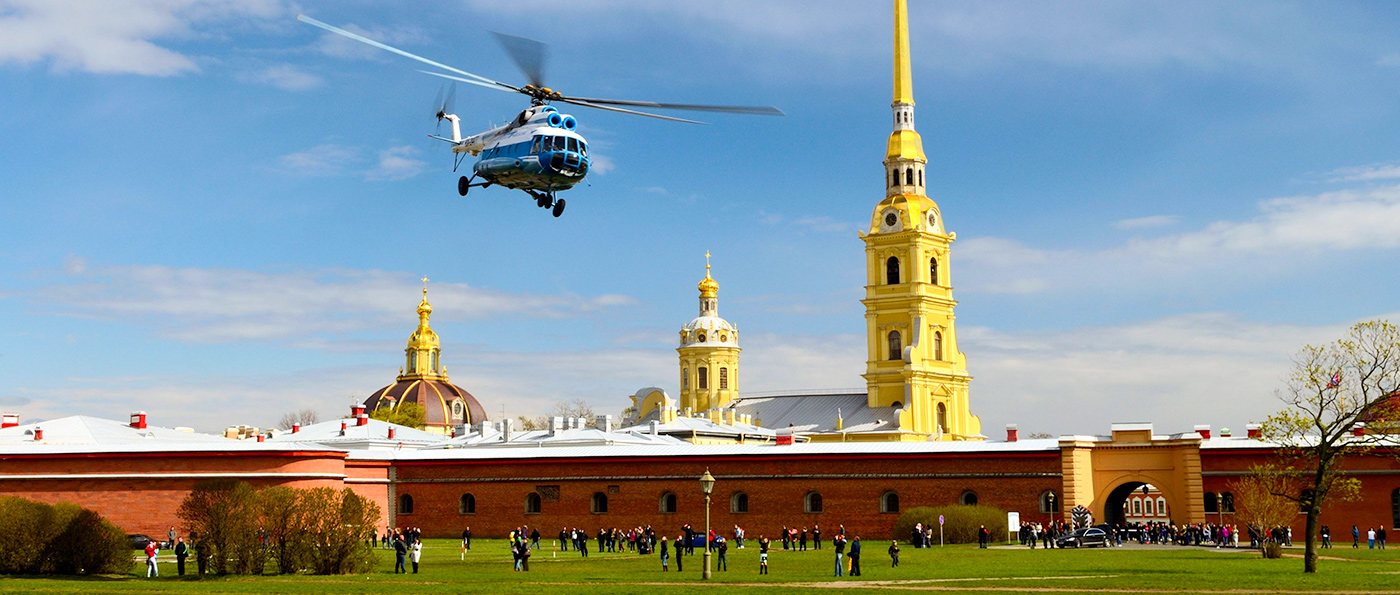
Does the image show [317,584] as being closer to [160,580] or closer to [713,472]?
[160,580]

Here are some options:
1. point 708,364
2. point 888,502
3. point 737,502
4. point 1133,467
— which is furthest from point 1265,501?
point 708,364

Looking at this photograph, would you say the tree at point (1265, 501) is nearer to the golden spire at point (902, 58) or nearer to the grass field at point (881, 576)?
the grass field at point (881, 576)

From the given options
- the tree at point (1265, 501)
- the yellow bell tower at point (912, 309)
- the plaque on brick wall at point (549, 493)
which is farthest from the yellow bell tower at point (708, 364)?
the tree at point (1265, 501)

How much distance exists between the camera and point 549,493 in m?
55.8

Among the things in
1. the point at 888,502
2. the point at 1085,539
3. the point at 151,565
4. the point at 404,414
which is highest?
the point at 404,414

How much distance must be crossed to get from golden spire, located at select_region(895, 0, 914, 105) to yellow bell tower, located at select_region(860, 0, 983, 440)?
246mm

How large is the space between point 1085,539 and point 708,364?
211 ft

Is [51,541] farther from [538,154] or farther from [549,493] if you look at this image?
[549,493]

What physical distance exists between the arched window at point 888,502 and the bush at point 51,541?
2495 centimetres

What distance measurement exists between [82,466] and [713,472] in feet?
71.0

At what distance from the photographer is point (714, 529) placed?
2154 inches

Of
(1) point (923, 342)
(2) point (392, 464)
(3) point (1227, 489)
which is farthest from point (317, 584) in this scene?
(1) point (923, 342)

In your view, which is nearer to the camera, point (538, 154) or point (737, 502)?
point (538, 154)

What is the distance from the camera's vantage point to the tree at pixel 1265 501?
41.8 meters
